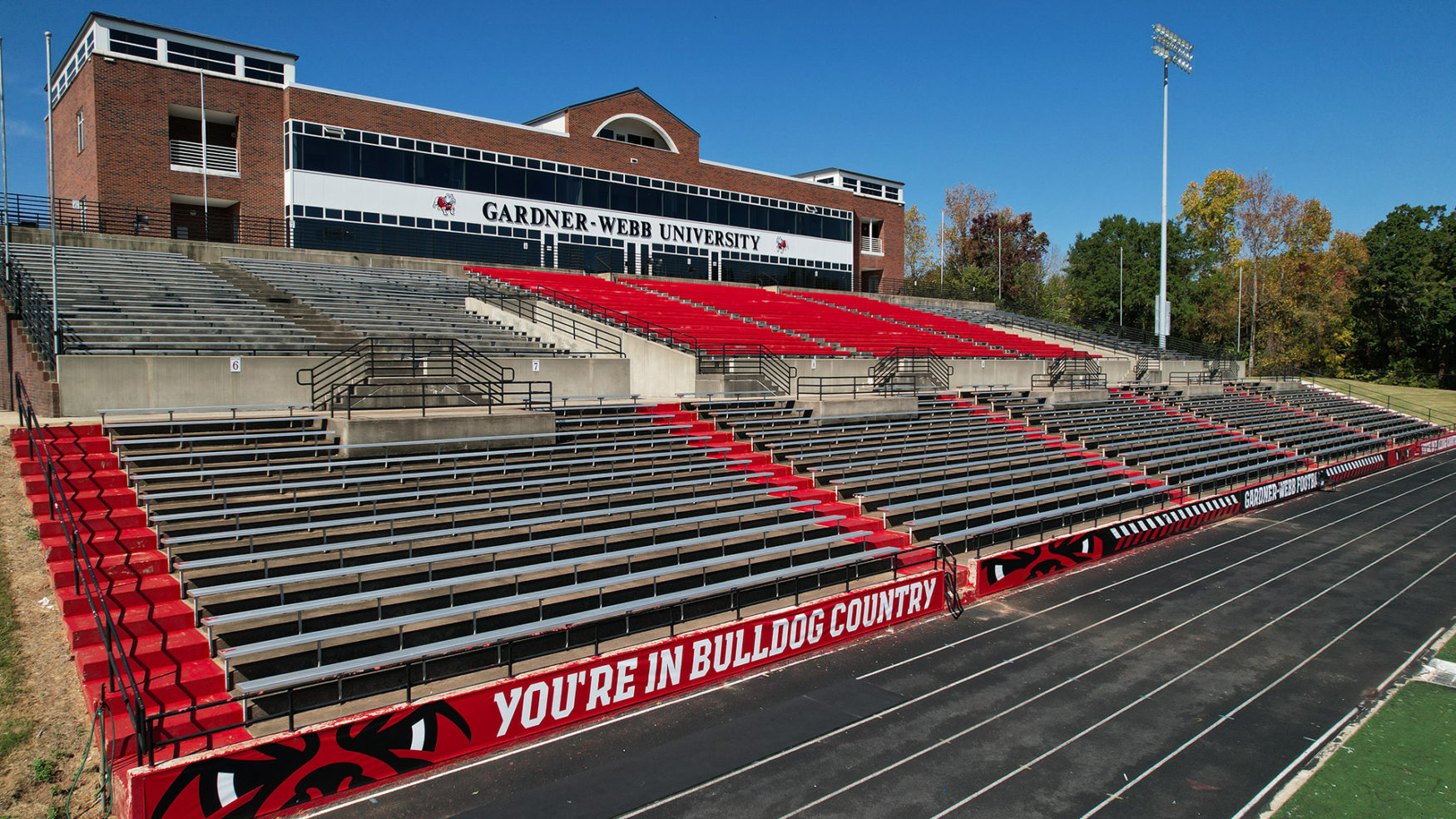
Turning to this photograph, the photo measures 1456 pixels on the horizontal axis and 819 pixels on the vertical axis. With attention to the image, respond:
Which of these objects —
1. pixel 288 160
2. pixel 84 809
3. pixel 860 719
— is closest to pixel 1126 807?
pixel 860 719

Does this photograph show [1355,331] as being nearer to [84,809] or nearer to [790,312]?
[790,312]

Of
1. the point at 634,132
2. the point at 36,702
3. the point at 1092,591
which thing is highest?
the point at 634,132

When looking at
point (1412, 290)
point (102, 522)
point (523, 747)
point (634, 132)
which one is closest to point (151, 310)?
point (102, 522)

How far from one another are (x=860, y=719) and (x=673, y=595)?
9.29ft

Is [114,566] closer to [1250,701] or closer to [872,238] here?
[1250,701]

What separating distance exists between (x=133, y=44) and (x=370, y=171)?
7.39m

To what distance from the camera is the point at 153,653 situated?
788 centimetres

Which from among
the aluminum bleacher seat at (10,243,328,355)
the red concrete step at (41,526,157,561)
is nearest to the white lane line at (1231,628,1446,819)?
the red concrete step at (41,526,157,561)

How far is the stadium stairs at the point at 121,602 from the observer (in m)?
7.28

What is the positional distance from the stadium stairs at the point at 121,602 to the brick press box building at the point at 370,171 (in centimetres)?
1869

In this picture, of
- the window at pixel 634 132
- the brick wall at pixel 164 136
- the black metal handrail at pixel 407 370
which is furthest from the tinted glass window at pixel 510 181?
the black metal handrail at pixel 407 370

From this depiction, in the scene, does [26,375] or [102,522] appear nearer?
[102,522]

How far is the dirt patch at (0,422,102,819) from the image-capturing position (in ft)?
21.2

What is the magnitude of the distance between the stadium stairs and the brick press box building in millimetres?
18689
